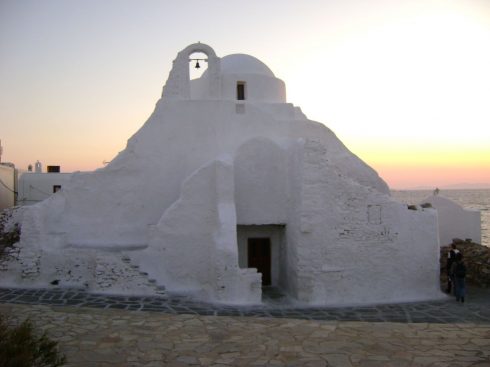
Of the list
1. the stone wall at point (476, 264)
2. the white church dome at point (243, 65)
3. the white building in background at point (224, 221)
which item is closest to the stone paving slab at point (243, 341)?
the white building in background at point (224, 221)

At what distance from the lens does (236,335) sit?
7.32 m

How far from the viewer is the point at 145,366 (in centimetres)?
602

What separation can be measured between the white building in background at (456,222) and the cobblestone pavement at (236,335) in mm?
6748

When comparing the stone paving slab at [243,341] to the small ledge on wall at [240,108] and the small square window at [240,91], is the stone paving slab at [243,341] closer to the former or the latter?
the small ledge on wall at [240,108]

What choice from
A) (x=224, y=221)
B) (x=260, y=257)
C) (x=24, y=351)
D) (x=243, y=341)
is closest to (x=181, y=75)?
(x=224, y=221)

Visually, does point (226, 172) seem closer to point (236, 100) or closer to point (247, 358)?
point (236, 100)

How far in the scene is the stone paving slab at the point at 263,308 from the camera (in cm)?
928

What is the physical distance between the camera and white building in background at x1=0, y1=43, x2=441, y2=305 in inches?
429

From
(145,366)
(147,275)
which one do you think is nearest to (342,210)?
(147,275)

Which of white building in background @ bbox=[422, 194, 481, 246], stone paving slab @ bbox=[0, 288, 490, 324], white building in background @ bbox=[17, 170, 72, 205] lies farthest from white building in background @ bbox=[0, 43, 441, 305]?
white building in background @ bbox=[17, 170, 72, 205]

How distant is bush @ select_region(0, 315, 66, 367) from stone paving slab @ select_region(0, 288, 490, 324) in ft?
13.5

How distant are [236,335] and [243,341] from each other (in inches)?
12.1

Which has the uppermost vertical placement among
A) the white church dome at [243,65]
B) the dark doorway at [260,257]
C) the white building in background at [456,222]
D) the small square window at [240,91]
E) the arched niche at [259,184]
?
the white church dome at [243,65]

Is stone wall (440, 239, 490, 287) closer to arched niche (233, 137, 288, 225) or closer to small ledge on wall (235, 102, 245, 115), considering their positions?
arched niche (233, 137, 288, 225)
